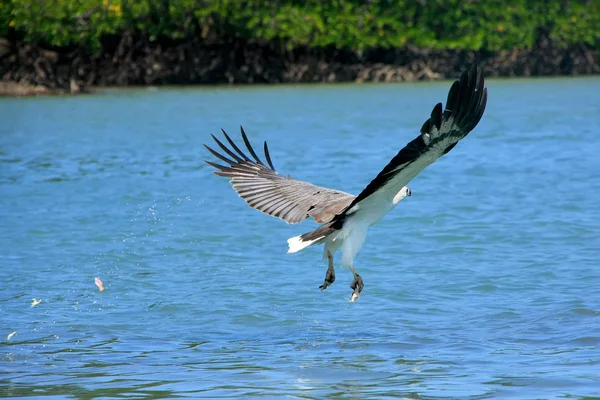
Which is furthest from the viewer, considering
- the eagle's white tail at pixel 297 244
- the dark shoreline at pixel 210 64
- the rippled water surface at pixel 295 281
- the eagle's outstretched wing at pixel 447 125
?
the dark shoreline at pixel 210 64

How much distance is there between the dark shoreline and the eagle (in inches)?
1085

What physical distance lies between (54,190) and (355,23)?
25931 millimetres

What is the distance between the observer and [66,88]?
110ft

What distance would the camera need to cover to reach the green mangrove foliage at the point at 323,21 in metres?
35.8

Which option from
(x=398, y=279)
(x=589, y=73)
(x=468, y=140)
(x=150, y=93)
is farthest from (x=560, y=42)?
(x=398, y=279)

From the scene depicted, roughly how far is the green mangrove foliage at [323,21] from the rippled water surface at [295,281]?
57.3 feet

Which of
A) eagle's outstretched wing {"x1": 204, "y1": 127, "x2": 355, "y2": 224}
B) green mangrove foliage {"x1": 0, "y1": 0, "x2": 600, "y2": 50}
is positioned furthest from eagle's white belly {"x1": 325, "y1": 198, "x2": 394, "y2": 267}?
green mangrove foliage {"x1": 0, "y1": 0, "x2": 600, "y2": 50}

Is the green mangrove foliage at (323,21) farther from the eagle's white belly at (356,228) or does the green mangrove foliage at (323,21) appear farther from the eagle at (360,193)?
the eagle's white belly at (356,228)

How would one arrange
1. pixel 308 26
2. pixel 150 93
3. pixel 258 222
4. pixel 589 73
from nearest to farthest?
pixel 258 222 < pixel 150 93 < pixel 308 26 < pixel 589 73

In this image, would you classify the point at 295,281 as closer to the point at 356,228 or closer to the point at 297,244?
the point at 356,228

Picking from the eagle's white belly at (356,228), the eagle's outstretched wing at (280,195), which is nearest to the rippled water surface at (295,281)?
the eagle's white belly at (356,228)

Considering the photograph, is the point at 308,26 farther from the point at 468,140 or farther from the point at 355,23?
the point at 468,140

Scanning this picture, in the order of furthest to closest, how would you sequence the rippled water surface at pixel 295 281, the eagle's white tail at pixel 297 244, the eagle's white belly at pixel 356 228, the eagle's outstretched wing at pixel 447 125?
the eagle's white belly at pixel 356 228 < the eagle's white tail at pixel 297 244 < the rippled water surface at pixel 295 281 < the eagle's outstretched wing at pixel 447 125

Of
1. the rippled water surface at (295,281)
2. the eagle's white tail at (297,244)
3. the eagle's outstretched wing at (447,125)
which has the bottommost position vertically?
the rippled water surface at (295,281)
